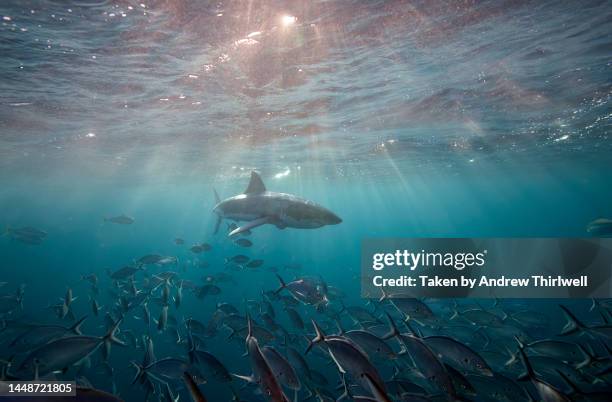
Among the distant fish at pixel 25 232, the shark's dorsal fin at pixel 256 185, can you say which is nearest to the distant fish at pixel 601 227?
the shark's dorsal fin at pixel 256 185

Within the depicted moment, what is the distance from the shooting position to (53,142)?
21438 mm

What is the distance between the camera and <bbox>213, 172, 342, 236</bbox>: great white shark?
10008 mm

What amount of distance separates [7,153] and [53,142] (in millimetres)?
6518

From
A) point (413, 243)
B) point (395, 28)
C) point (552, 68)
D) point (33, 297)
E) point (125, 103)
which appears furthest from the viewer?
point (33, 297)

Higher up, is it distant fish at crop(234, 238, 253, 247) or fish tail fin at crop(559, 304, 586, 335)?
fish tail fin at crop(559, 304, 586, 335)

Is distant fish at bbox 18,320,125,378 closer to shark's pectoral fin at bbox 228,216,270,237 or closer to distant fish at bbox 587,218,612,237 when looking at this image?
shark's pectoral fin at bbox 228,216,270,237

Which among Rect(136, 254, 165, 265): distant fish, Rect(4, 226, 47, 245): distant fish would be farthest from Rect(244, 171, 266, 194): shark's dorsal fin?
Rect(4, 226, 47, 245): distant fish

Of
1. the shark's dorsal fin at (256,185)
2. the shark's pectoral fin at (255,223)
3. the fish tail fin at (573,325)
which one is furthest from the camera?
the shark's dorsal fin at (256,185)

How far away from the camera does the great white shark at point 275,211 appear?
394 inches

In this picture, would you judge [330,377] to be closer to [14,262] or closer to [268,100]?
[268,100]

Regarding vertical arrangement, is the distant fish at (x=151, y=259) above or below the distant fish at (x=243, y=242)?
below

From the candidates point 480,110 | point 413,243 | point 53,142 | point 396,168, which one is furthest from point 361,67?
point 396,168

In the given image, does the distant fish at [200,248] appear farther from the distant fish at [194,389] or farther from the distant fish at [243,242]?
the distant fish at [194,389]

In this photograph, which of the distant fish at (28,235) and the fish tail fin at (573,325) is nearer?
the fish tail fin at (573,325)
